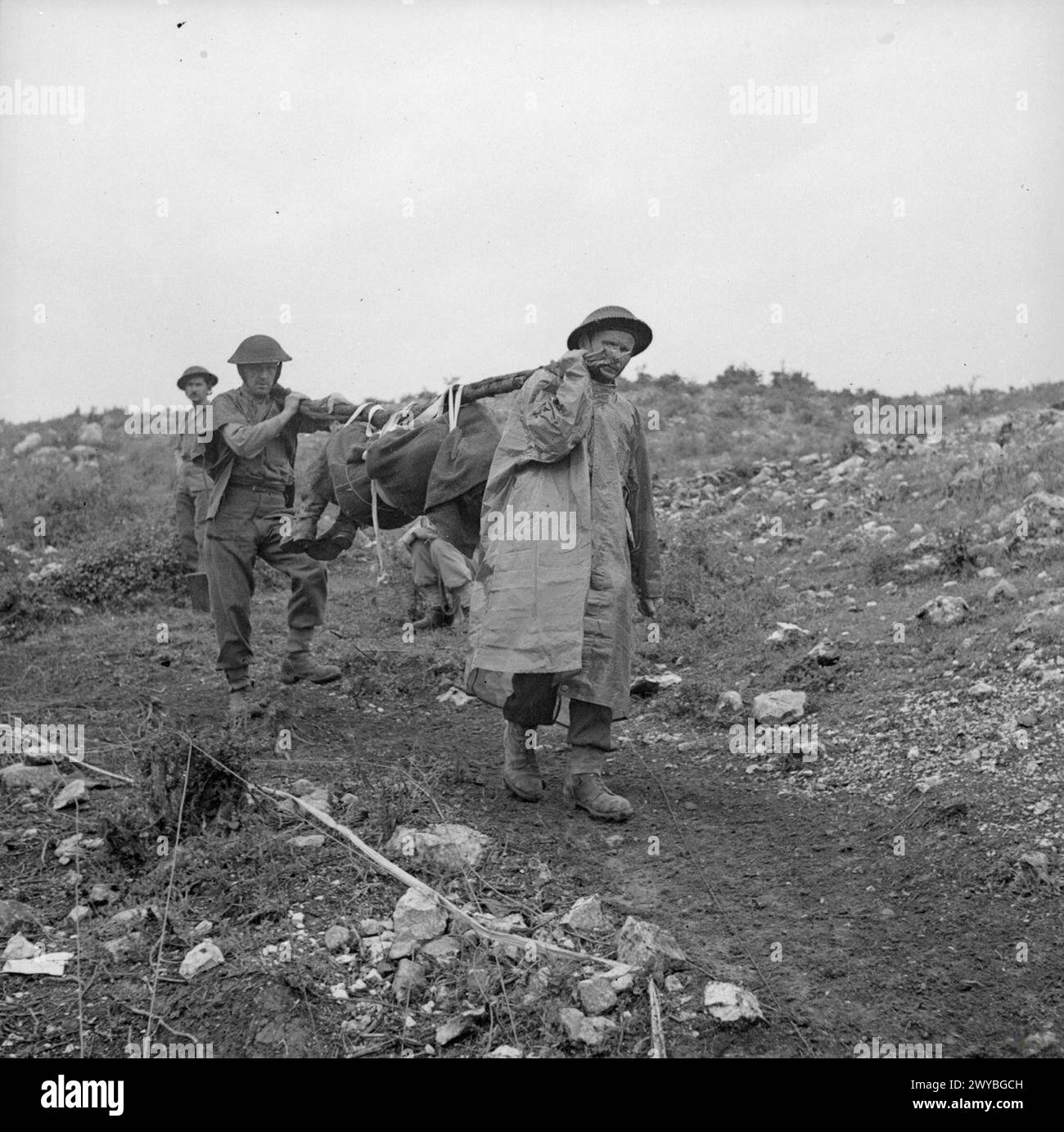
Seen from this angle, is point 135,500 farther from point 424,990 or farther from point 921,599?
point 424,990

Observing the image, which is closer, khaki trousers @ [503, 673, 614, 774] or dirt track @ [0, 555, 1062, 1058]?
dirt track @ [0, 555, 1062, 1058]

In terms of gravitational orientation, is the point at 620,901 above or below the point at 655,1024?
above

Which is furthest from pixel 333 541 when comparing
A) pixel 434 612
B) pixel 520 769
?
pixel 434 612

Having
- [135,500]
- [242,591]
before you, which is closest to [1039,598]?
[242,591]

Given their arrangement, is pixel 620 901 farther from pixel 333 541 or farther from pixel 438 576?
pixel 438 576

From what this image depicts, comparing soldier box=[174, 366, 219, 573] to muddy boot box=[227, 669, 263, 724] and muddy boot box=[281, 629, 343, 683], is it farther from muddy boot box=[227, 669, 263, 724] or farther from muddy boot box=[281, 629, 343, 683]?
muddy boot box=[227, 669, 263, 724]

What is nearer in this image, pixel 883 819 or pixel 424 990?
pixel 424 990

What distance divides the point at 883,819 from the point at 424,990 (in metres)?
1.99

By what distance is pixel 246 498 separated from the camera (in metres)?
6.45

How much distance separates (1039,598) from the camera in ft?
20.5

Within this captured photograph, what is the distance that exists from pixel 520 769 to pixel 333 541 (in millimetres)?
2105

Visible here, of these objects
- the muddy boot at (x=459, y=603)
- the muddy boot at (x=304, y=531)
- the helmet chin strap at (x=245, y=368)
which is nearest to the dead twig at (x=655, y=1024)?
the muddy boot at (x=304, y=531)

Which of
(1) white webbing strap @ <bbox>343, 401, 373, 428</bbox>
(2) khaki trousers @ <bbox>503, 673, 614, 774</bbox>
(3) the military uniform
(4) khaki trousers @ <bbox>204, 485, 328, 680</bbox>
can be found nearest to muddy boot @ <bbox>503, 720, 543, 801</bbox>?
(2) khaki trousers @ <bbox>503, 673, 614, 774</bbox>

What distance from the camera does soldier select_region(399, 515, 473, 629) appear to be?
27.8 feet
